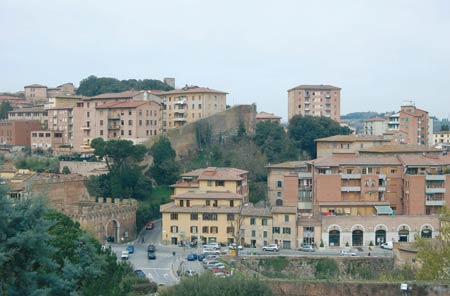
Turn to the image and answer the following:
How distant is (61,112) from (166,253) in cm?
2685

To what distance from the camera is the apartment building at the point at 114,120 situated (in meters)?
55.8

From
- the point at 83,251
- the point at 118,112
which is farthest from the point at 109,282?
the point at 118,112

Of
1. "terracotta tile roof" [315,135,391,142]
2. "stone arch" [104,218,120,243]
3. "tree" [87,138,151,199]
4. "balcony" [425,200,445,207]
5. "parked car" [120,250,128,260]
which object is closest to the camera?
"parked car" [120,250,128,260]

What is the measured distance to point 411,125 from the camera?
67062 mm

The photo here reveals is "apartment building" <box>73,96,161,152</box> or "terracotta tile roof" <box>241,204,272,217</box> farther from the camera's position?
"apartment building" <box>73,96,161,152</box>

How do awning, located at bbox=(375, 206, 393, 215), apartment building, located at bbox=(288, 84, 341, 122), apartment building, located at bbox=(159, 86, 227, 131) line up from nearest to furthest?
awning, located at bbox=(375, 206, 393, 215) < apartment building, located at bbox=(159, 86, 227, 131) < apartment building, located at bbox=(288, 84, 341, 122)

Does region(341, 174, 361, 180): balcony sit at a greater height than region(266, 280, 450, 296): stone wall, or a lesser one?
greater

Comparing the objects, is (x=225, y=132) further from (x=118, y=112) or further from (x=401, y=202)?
(x=401, y=202)

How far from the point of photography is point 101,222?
40.2 meters

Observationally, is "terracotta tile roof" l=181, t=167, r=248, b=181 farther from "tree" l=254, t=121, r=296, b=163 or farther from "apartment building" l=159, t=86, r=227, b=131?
"apartment building" l=159, t=86, r=227, b=131

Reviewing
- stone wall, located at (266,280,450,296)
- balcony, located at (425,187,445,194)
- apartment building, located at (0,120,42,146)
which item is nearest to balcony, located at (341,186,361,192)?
balcony, located at (425,187,445,194)

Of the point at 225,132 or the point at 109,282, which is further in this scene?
the point at 225,132

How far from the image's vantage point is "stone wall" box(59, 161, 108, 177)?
4934cm

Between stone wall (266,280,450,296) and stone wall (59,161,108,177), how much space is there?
3285 cm
